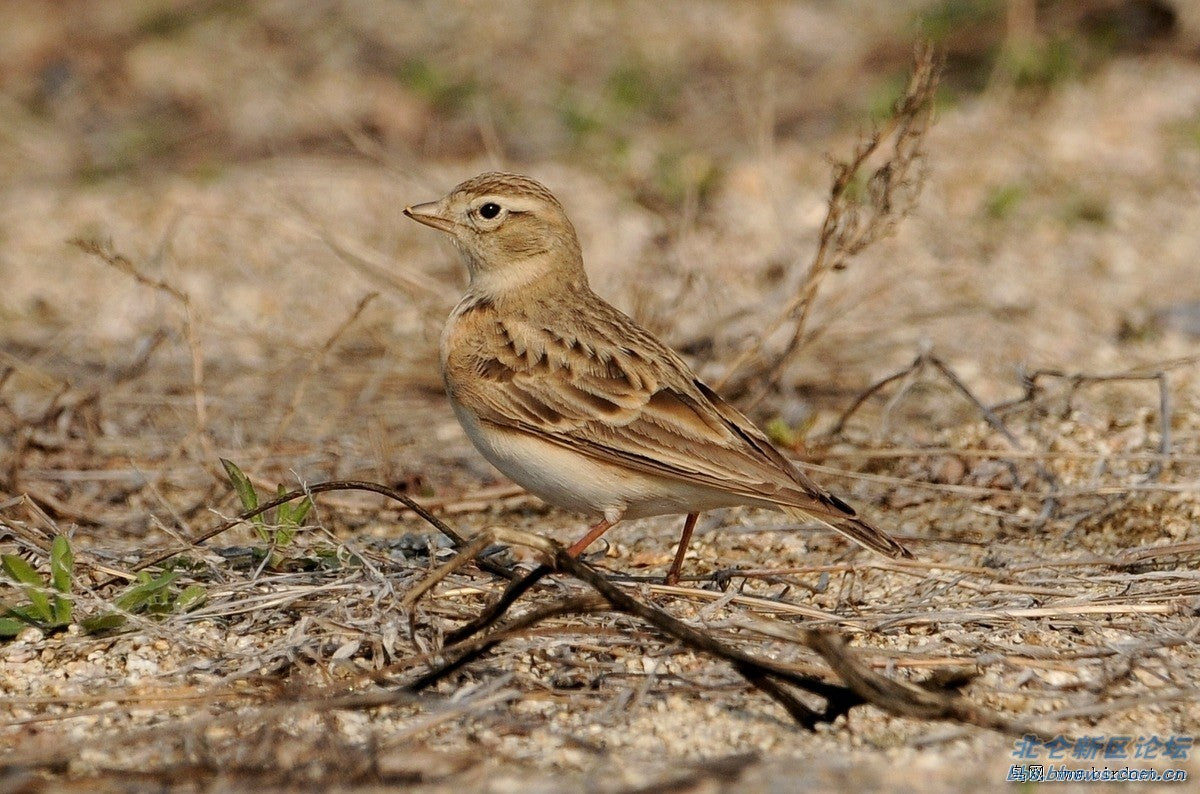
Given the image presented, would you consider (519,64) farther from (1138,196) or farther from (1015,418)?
(1015,418)

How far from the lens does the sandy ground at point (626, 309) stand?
3.98 metres

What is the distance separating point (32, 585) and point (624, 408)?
203 centimetres

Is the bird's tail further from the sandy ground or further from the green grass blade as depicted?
the green grass blade

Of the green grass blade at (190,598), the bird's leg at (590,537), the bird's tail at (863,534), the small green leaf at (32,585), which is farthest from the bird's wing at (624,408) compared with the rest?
the small green leaf at (32,585)

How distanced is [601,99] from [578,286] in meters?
5.83

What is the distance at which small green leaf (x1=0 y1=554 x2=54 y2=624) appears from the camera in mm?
4422

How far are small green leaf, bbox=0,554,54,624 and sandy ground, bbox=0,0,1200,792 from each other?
9cm

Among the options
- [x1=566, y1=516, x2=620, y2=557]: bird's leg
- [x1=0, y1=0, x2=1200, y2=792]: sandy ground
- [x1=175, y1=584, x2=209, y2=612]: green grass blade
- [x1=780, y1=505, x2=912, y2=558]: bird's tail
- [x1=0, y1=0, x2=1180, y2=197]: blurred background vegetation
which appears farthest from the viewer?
[x1=0, y1=0, x2=1180, y2=197]: blurred background vegetation

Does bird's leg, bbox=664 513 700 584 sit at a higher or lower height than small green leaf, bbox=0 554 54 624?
higher

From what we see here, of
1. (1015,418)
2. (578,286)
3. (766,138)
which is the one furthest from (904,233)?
(578,286)

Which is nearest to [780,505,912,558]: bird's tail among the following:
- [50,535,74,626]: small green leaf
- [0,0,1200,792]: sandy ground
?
[0,0,1200,792]: sandy ground

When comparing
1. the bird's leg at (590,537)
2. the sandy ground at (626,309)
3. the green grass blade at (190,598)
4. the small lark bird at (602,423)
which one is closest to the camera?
the sandy ground at (626,309)

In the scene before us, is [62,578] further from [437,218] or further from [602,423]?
[437,218]

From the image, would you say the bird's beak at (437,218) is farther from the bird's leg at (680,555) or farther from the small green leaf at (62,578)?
the small green leaf at (62,578)
